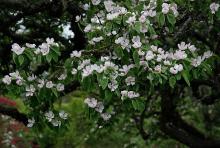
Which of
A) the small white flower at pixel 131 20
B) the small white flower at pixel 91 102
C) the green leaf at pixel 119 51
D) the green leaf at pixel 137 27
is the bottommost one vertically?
the small white flower at pixel 91 102

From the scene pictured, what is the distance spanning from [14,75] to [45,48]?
0.43m

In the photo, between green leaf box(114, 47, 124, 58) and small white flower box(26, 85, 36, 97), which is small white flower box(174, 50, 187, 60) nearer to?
green leaf box(114, 47, 124, 58)

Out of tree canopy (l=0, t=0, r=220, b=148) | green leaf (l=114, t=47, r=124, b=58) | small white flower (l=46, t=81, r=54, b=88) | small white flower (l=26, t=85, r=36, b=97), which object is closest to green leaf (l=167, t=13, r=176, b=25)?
tree canopy (l=0, t=0, r=220, b=148)

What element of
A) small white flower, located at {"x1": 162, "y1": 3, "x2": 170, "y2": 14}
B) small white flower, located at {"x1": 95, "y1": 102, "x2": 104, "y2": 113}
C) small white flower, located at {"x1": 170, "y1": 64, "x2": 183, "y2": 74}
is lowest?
small white flower, located at {"x1": 95, "y1": 102, "x2": 104, "y2": 113}

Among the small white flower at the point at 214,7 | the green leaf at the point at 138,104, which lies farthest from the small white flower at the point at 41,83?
the small white flower at the point at 214,7

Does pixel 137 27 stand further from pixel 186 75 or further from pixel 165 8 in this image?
pixel 186 75

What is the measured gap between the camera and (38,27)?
26.3 ft

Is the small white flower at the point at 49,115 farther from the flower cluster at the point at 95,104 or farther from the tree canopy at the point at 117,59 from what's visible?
the flower cluster at the point at 95,104

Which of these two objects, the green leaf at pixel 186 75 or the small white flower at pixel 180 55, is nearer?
the green leaf at pixel 186 75

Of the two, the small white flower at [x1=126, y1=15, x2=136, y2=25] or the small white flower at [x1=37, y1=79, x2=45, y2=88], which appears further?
the small white flower at [x1=37, y1=79, x2=45, y2=88]

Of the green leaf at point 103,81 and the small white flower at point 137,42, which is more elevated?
the small white flower at point 137,42

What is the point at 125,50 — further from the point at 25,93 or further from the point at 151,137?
the point at 151,137

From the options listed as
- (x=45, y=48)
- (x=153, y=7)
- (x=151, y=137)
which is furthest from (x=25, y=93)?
(x=151, y=137)

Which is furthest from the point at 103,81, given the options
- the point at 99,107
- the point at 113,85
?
the point at 99,107
